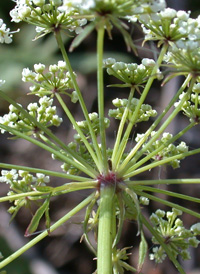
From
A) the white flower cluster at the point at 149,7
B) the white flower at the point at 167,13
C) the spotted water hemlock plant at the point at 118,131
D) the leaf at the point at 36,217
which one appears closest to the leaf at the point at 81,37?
the spotted water hemlock plant at the point at 118,131

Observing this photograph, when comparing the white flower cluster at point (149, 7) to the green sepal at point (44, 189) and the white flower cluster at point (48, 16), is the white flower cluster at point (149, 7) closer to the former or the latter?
the white flower cluster at point (48, 16)

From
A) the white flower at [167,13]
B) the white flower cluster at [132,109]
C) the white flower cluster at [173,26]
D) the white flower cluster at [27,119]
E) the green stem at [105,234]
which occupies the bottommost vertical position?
the green stem at [105,234]

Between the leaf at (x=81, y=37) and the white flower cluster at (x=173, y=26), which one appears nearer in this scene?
the leaf at (x=81, y=37)

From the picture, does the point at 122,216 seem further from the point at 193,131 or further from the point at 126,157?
the point at 193,131

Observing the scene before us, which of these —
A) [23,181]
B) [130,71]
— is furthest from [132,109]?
[23,181]

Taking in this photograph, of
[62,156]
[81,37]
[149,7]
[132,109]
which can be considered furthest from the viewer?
[132,109]

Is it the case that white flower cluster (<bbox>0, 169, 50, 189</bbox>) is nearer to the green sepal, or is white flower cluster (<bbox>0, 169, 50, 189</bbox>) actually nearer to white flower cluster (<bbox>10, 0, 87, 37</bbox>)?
the green sepal

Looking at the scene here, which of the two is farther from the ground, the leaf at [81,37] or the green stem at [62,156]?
the leaf at [81,37]

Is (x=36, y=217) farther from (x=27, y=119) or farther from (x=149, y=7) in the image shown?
(x=149, y=7)
